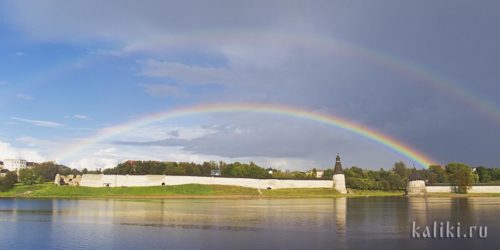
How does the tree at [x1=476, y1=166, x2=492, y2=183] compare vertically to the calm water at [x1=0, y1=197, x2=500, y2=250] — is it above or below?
above

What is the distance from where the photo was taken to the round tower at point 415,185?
100 meters

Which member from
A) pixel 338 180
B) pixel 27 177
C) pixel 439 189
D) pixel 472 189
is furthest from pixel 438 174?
pixel 27 177

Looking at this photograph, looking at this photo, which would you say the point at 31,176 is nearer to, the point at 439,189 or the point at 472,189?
the point at 439,189

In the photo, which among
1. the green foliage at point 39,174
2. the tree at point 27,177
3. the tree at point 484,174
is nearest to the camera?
the tree at point 27,177

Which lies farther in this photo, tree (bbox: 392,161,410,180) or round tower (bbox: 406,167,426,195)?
tree (bbox: 392,161,410,180)

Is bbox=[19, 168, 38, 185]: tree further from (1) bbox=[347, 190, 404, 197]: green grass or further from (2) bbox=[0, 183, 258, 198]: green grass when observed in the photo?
(1) bbox=[347, 190, 404, 197]: green grass

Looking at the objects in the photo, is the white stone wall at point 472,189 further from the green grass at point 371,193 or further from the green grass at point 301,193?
the green grass at point 301,193

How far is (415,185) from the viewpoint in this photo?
330 ft

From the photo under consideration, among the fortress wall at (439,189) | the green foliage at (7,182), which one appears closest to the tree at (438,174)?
the fortress wall at (439,189)

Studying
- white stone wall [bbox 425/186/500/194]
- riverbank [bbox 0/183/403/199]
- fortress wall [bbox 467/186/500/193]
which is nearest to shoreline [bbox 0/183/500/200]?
riverbank [bbox 0/183/403/199]

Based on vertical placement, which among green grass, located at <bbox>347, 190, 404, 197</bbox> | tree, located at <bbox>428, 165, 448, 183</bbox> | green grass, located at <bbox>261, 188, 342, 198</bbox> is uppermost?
tree, located at <bbox>428, 165, 448, 183</bbox>

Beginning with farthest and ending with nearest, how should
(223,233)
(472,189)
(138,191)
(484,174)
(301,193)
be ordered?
(484,174) → (472,189) → (301,193) → (138,191) → (223,233)

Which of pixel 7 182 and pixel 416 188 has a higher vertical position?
pixel 7 182

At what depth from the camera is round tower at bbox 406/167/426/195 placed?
328ft
